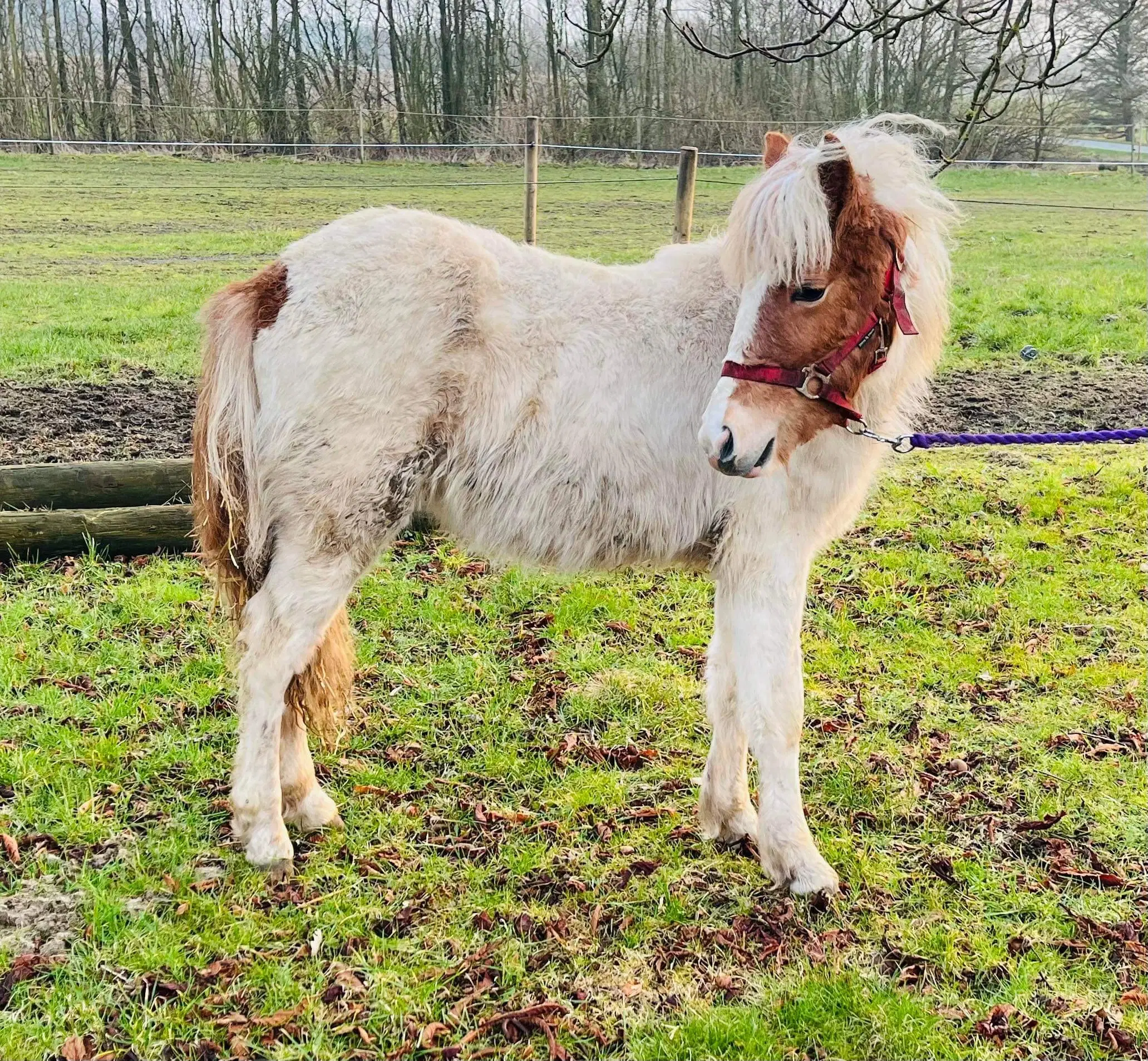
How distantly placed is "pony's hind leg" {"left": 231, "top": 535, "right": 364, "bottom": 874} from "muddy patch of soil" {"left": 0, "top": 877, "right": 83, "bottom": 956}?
0.50 m

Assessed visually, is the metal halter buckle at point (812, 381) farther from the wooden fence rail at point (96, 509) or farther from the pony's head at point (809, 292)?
the wooden fence rail at point (96, 509)

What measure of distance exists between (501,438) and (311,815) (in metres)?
1.39

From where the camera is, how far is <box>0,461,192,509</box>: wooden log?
4.86m

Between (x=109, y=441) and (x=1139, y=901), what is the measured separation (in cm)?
576

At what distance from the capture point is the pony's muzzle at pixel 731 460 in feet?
8.00

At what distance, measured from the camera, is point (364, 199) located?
600 inches

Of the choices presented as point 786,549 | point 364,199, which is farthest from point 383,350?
point 364,199

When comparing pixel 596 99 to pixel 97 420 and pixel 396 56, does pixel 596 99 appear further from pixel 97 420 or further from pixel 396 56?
pixel 97 420

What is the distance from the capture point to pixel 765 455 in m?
2.51

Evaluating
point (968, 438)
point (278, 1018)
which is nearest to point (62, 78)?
point (968, 438)

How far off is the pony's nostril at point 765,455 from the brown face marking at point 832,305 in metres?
0.04

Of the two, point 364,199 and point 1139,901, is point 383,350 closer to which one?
point 1139,901

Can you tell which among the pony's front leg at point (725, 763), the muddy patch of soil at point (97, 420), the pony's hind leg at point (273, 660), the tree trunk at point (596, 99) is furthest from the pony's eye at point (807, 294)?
the tree trunk at point (596, 99)

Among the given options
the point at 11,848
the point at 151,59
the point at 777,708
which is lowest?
the point at 11,848
